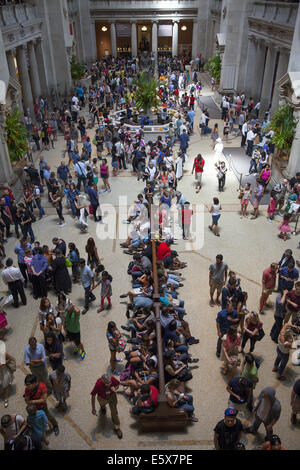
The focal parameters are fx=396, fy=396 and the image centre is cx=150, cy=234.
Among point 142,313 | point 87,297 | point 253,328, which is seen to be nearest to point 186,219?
point 87,297

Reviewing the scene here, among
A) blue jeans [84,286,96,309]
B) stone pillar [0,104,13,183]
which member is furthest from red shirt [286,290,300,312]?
stone pillar [0,104,13,183]

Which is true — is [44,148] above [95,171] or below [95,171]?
below

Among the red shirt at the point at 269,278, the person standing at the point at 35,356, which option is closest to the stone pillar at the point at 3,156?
A: the person standing at the point at 35,356

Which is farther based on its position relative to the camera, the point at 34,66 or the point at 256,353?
the point at 34,66

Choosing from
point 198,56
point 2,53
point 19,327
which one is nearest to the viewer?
point 19,327

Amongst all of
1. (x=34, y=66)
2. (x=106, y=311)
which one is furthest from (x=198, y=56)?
(x=106, y=311)

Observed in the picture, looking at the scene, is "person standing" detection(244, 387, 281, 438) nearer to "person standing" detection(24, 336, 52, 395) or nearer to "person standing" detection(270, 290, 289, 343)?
"person standing" detection(270, 290, 289, 343)

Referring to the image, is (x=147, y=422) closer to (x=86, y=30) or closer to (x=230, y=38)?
(x=230, y=38)

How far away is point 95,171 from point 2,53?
5.30 metres

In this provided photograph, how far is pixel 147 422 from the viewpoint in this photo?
6.14 m

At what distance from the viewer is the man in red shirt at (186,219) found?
1140 centimetres

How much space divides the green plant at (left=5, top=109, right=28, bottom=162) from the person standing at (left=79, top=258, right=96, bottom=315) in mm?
7649

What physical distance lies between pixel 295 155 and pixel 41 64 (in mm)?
18316

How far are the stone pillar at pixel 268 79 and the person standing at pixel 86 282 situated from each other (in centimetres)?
1741
